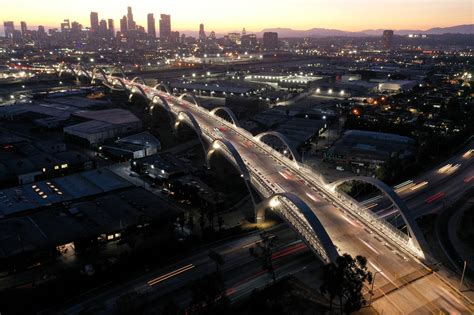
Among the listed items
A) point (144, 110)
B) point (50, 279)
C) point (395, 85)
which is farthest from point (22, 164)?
point (395, 85)

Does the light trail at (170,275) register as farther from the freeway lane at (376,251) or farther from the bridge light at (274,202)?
the freeway lane at (376,251)

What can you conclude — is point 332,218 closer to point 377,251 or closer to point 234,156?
point 377,251

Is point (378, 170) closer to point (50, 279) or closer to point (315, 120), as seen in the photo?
point (315, 120)

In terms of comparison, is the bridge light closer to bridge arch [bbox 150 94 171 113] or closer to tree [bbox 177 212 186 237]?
tree [bbox 177 212 186 237]

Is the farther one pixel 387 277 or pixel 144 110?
pixel 144 110

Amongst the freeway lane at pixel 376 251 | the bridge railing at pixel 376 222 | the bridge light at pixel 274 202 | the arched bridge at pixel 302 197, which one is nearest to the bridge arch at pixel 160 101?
the arched bridge at pixel 302 197
